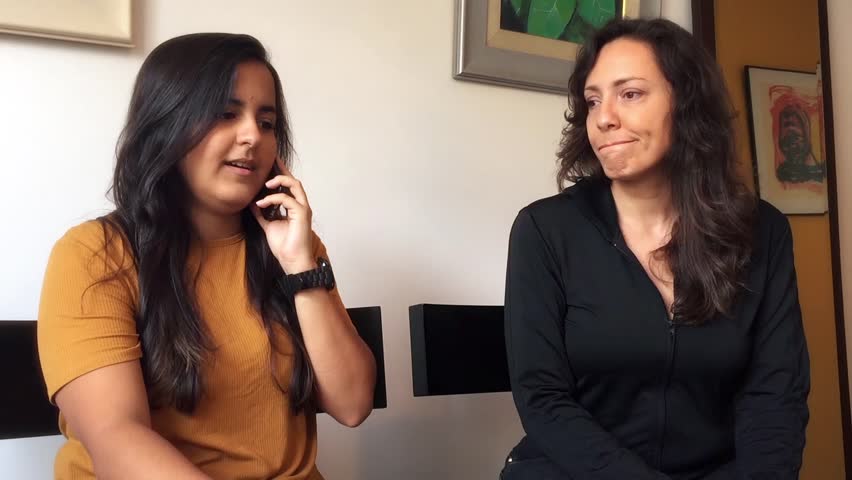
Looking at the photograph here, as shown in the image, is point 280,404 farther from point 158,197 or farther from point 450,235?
point 450,235

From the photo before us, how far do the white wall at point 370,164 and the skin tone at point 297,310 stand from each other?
46 centimetres

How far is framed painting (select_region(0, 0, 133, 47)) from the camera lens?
1442 millimetres

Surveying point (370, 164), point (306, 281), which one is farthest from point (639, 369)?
point (370, 164)

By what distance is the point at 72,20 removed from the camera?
1.49 m

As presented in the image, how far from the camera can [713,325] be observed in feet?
4.43

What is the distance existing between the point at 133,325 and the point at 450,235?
3.30ft

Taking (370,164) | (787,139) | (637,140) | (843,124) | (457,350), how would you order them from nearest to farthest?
(637,140), (457,350), (370,164), (787,139), (843,124)

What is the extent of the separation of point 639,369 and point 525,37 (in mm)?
1071

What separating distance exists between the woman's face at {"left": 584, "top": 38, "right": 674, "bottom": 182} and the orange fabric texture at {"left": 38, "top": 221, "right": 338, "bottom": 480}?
0.71 meters

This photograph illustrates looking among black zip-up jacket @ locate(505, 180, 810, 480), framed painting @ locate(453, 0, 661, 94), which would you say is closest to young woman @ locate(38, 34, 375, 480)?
black zip-up jacket @ locate(505, 180, 810, 480)

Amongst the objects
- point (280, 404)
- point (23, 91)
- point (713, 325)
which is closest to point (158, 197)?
point (280, 404)

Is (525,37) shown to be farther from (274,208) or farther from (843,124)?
(843,124)

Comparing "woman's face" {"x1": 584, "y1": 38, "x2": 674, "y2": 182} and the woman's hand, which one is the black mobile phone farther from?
"woman's face" {"x1": 584, "y1": 38, "x2": 674, "y2": 182}

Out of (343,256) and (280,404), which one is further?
(343,256)
